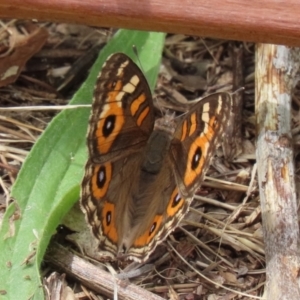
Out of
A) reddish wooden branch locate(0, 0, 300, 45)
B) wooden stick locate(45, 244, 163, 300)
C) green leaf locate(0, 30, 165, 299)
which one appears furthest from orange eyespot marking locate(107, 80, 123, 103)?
wooden stick locate(45, 244, 163, 300)

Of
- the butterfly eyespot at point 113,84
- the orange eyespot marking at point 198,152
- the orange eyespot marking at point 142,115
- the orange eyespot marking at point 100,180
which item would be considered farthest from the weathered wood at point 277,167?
the butterfly eyespot at point 113,84

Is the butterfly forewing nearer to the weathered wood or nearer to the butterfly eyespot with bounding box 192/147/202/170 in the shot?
the butterfly eyespot with bounding box 192/147/202/170

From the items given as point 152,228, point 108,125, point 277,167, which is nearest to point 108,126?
point 108,125

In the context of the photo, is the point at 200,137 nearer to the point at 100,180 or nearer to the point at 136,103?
the point at 136,103

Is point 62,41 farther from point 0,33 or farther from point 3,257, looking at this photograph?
point 3,257

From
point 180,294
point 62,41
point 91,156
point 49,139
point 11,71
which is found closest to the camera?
point 91,156

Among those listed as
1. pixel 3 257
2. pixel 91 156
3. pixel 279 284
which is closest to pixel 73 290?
pixel 3 257

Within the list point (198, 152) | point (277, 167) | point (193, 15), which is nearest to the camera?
point (193, 15)

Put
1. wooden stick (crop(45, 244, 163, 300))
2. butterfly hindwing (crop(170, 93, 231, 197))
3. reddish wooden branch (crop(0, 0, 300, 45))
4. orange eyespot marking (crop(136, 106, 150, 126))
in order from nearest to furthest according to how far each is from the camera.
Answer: reddish wooden branch (crop(0, 0, 300, 45)) < butterfly hindwing (crop(170, 93, 231, 197)) < wooden stick (crop(45, 244, 163, 300)) < orange eyespot marking (crop(136, 106, 150, 126))
